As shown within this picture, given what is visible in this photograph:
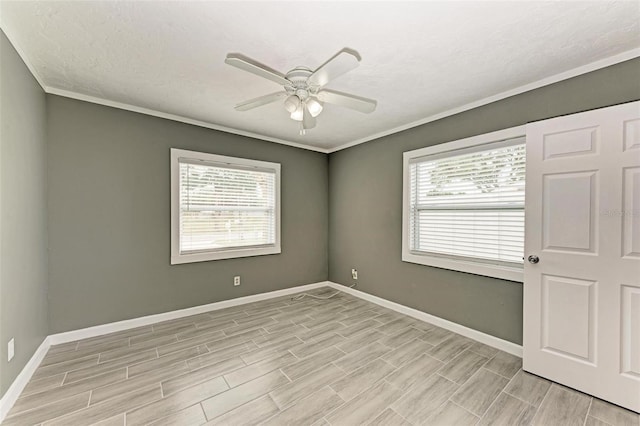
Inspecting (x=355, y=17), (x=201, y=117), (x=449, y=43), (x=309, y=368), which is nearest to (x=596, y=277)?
(x=449, y=43)

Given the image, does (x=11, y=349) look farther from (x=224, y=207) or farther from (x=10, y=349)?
(x=224, y=207)

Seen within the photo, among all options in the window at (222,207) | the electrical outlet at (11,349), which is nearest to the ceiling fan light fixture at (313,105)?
the window at (222,207)

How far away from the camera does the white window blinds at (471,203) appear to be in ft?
8.21

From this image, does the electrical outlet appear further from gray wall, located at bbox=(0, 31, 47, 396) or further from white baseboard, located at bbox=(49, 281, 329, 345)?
white baseboard, located at bbox=(49, 281, 329, 345)

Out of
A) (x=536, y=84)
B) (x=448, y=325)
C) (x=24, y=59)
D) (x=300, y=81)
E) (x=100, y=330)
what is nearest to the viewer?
(x=300, y=81)

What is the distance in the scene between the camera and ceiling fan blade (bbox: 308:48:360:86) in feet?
4.83

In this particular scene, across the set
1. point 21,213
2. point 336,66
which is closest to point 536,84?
point 336,66

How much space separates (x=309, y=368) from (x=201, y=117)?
3.00 metres

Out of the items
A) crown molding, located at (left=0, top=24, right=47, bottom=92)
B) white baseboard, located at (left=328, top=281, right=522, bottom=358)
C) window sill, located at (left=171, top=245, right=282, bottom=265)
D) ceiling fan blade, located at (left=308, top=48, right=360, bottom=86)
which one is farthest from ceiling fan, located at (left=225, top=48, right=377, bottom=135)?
white baseboard, located at (left=328, top=281, right=522, bottom=358)

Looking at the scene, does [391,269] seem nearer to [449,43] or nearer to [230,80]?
[449,43]

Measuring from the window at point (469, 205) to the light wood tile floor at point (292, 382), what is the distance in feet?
2.84

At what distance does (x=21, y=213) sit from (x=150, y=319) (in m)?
1.65

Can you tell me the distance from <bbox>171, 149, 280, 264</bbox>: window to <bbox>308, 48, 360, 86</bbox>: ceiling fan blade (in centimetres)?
219

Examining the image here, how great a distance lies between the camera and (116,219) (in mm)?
2844
